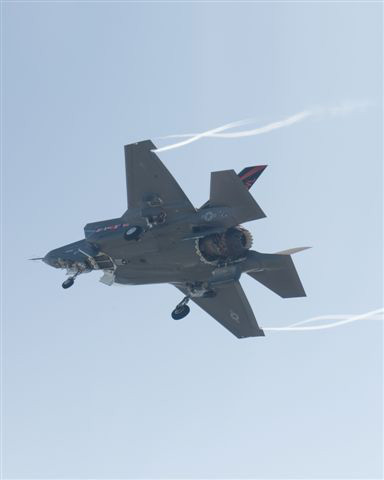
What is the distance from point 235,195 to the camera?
43.8 m

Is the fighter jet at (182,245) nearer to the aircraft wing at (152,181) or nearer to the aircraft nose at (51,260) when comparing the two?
the aircraft wing at (152,181)

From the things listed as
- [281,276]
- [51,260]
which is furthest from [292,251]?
[51,260]

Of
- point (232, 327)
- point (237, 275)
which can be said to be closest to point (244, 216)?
point (237, 275)

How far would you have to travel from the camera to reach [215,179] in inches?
1727

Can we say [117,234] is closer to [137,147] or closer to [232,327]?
[137,147]

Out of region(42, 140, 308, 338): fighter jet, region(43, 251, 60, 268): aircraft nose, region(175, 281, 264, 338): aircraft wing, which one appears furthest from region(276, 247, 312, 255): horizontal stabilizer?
region(43, 251, 60, 268): aircraft nose

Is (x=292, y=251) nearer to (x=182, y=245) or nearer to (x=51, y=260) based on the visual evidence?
(x=182, y=245)

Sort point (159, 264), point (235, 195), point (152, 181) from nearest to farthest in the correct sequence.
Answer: point (235, 195) < point (152, 181) < point (159, 264)

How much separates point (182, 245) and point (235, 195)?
5330 mm

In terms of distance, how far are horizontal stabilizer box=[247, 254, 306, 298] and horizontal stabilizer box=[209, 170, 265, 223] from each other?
15.5 feet

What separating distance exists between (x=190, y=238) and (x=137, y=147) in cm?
581

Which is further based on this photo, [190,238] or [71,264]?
[71,264]

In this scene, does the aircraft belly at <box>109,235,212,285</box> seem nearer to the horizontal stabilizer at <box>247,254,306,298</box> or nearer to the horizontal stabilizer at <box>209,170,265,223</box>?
the horizontal stabilizer at <box>247,254,306,298</box>

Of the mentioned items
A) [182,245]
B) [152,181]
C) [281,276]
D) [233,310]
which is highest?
[152,181]
